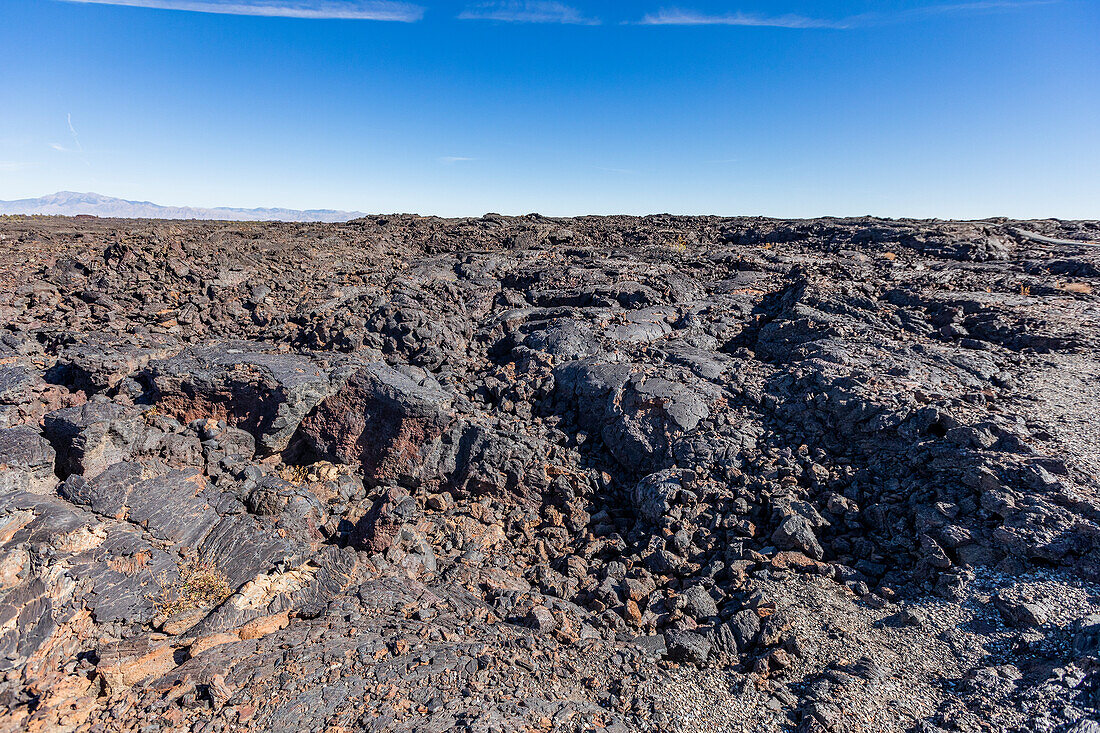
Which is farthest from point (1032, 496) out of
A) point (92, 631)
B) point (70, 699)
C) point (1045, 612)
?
point (92, 631)

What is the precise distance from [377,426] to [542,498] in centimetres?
225

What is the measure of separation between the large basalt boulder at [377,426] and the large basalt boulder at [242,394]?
226 mm

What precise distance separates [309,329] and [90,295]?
3.44 meters

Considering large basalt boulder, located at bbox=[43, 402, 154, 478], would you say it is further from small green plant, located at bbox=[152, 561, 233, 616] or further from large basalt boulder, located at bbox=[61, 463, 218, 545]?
small green plant, located at bbox=[152, 561, 233, 616]

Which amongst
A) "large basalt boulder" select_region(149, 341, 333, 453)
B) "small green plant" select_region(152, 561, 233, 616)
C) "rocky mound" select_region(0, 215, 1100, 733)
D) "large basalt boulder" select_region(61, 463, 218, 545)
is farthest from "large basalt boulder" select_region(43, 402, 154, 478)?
"small green plant" select_region(152, 561, 233, 616)

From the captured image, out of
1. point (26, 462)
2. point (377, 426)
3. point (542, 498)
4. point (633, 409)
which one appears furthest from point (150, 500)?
point (633, 409)

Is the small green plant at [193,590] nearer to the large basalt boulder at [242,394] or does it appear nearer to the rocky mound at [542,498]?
the rocky mound at [542,498]

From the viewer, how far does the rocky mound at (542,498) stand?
351 centimetres

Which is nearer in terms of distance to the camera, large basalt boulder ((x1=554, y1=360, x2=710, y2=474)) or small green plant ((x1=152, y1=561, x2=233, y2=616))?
small green plant ((x1=152, y1=561, x2=233, y2=616))

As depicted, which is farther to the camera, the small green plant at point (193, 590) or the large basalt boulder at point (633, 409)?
the large basalt boulder at point (633, 409)

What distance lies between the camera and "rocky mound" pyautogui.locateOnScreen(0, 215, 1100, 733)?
11.5 feet

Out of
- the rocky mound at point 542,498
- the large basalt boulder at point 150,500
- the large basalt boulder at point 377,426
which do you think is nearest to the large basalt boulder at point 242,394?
the rocky mound at point 542,498

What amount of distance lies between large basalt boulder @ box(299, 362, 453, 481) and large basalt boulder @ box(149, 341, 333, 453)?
0.23 meters

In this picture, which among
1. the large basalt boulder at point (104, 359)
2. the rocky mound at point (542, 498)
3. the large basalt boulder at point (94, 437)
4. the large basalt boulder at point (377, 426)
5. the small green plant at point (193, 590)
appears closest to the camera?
the rocky mound at point (542, 498)
